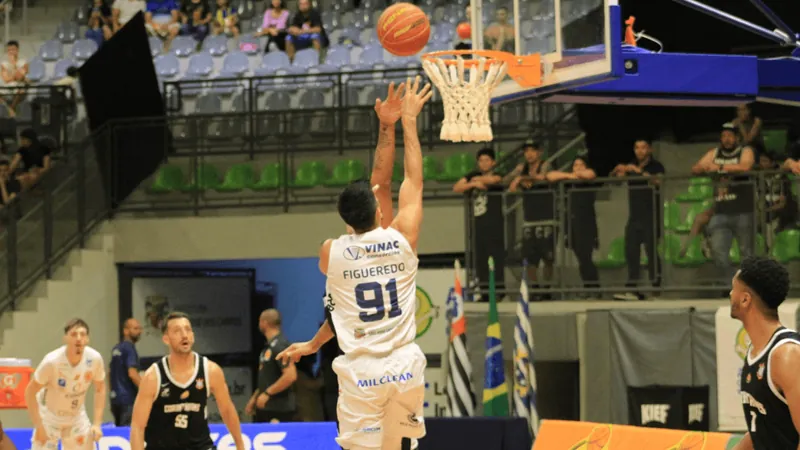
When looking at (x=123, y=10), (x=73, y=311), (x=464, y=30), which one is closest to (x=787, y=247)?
(x=464, y=30)

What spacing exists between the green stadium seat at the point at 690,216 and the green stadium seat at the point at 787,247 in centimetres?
85

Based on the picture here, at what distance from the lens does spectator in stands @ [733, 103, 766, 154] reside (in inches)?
568

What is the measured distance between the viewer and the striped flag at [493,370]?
14141mm

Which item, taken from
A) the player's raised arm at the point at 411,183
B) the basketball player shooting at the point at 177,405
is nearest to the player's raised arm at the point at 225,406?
the basketball player shooting at the point at 177,405

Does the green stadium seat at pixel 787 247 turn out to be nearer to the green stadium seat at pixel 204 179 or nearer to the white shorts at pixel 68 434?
the white shorts at pixel 68 434

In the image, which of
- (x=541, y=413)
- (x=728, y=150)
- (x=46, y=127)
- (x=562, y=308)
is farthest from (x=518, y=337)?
(x=46, y=127)

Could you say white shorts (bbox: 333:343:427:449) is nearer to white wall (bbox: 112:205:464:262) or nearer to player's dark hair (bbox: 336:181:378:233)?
player's dark hair (bbox: 336:181:378:233)

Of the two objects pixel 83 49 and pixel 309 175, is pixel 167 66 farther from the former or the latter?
pixel 309 175

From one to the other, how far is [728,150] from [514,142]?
4.52 m

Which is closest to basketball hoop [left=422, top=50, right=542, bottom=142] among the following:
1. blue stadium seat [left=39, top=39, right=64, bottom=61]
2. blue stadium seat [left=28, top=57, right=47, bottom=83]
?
blue stadium seat [left=28, top=57, right=47, bottom=83]

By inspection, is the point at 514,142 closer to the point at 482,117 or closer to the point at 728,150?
the point at 728,150

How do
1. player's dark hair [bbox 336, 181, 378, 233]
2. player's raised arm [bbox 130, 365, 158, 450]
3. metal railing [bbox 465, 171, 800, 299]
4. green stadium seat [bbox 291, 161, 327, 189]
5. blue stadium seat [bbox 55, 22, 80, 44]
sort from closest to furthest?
player's dark hair [bbox 336, 181, 378, 233]
player's raised arm [bbox 130, 365, 158, 450]
metal railing [bbox 465, 171, 800, 299]
green stadium seat [bbox 291, 161, 327, 189]
blue stadium seat [bbox 55, 22, 80, 44]

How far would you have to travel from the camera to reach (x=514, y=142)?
59.8 ft

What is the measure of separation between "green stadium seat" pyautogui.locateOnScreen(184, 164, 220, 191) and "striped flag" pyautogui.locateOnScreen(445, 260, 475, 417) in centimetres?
628
